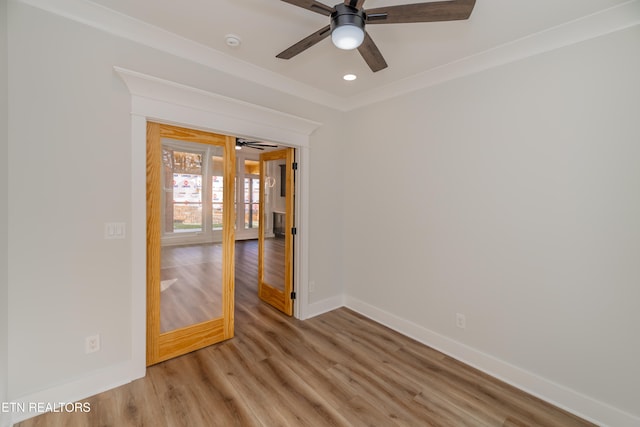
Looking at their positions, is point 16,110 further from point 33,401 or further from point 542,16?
point 542,16

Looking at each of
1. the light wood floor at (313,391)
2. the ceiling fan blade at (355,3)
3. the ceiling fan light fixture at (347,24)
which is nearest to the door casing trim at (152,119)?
the light wood floor at (313,391)

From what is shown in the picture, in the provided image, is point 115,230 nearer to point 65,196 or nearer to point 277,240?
point 65,196

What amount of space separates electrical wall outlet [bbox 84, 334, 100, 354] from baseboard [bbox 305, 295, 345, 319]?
2074 millimetres

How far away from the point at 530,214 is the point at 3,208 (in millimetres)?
3748

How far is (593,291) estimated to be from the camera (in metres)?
1.96

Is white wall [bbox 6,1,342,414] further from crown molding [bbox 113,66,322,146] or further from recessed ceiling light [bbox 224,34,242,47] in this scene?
recessed ceiling light [bbox 224,34,242,47]

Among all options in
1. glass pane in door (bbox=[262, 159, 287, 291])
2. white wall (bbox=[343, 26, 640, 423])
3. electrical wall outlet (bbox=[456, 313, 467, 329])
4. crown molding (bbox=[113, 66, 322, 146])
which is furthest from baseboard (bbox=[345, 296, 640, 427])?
crown molding (bbox=[113, 66, 322, 146])

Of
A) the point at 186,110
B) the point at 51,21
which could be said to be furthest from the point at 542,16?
the point at 51,21

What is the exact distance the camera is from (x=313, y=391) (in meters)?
2.19

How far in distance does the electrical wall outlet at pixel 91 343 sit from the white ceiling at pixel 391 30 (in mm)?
2360

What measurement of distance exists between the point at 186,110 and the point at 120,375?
88.4 inches

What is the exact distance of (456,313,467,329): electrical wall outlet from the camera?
2639 mm

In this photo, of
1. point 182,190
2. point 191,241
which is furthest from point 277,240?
point 182,190

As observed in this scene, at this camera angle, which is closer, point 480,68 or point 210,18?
point 210,18
